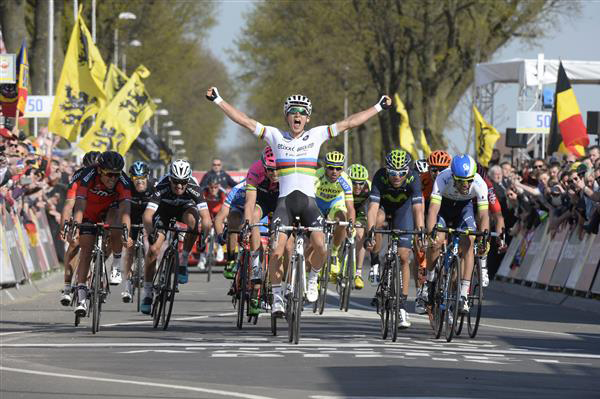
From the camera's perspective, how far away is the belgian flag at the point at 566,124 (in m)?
31.6

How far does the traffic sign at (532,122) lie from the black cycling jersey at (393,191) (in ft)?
61.9

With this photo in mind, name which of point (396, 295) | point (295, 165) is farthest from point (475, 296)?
point (295, 165)

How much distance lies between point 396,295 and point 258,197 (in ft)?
9.43

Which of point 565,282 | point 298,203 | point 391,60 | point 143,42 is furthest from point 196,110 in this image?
point 298,203

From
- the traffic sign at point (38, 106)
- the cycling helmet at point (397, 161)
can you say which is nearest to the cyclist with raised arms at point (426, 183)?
the cycling helmet at point (397, 161)

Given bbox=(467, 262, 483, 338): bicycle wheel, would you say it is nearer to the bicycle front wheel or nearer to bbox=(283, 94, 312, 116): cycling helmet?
bbox=(283, 94, 312, 116): cycling helmet

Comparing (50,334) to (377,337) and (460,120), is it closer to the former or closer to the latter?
(377,337)

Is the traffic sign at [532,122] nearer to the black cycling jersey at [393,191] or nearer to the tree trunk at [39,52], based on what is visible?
the tree trunk at [39,52]

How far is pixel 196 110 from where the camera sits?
12775 cm

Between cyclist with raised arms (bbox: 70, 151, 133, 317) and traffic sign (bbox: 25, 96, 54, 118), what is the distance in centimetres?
1780

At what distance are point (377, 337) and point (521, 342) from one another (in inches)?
54.4

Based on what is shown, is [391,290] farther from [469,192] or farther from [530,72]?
[530,72]

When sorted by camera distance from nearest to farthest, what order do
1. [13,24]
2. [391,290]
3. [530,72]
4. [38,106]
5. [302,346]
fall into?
[302,346] → [391,290] → [38,106] → [530,72] → [13,24]

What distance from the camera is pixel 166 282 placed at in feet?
55.9
